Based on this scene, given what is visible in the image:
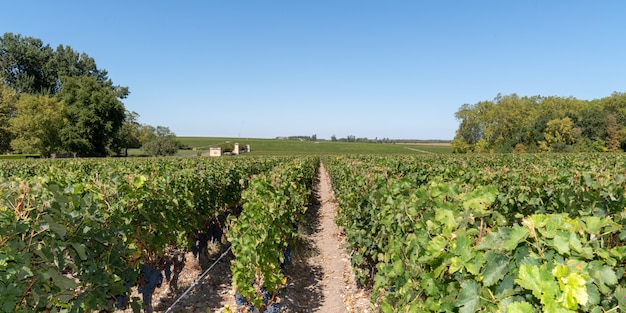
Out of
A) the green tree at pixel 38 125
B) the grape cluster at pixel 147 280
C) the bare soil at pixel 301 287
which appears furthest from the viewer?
the green tree at pixel 38 125

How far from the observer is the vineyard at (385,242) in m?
1.54

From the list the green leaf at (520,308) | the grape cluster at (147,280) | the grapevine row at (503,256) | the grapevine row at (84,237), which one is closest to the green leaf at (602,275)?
the grapevine row at (503,256)

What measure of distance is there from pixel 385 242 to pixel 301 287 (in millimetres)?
2494

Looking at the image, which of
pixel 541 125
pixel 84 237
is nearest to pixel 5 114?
pixel 84 237

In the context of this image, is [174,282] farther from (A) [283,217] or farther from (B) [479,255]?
(B) [479,255]

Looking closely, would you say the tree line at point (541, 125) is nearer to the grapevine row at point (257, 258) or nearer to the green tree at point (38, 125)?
the grapevine row at point (257, 258)

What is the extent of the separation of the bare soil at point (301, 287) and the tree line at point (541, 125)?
57.9 meters

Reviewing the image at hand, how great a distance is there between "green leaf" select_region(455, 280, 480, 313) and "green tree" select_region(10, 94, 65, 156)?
51.3 metres

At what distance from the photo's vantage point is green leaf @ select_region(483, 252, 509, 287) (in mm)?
1601

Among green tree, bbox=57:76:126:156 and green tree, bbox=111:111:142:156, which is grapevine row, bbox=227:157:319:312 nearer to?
green tree, bbox=57:76:126:156

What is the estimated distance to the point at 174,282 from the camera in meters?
5.57

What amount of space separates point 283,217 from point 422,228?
3.97 m

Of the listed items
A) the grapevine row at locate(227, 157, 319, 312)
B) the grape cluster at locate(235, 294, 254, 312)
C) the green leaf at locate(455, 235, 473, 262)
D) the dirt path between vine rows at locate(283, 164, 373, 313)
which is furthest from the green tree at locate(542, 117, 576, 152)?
the green leaf at locate(455, 235, 473, 262)

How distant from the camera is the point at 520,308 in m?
1.41
